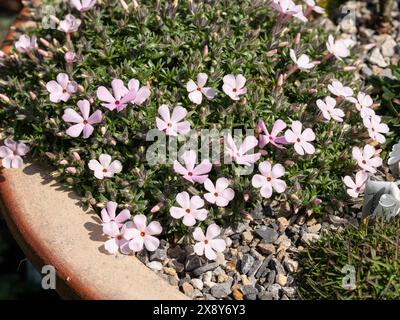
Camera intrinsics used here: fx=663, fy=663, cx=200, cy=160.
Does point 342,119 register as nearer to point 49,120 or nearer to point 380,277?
point 380,277

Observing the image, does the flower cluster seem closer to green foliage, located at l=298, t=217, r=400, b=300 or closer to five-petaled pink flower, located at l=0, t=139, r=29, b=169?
five-petaled pink flower, located at l=0, t=139, r=29, b=169

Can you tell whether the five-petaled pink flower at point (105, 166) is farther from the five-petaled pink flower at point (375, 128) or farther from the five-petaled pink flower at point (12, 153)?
the five-petaled pink flower at point (375, 128)

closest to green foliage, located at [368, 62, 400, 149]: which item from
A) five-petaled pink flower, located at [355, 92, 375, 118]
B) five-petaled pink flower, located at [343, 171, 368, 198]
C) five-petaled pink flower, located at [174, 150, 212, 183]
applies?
five-petaled pink flower, located at [355, 92, 375, 118]

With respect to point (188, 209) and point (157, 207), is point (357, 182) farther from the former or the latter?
A: point (157, 207)

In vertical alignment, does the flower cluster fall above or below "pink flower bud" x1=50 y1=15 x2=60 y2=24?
below

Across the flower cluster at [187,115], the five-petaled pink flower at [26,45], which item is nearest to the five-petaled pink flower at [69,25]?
the flower cluster at [187,115]
